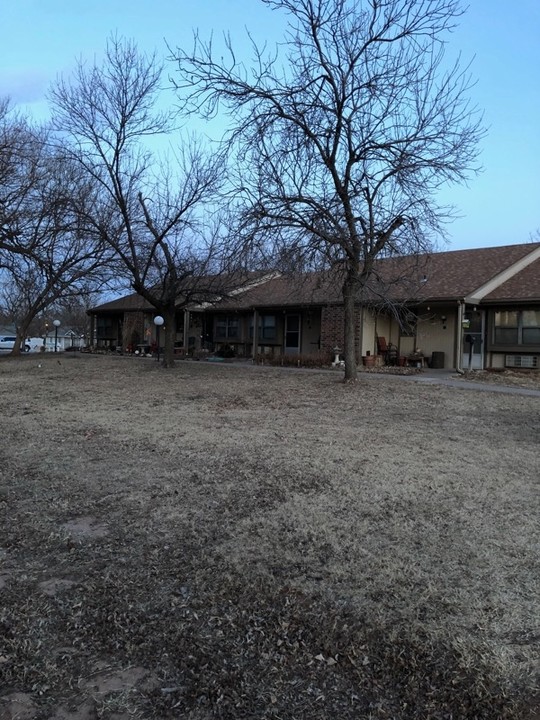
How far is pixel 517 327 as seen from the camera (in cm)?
1791

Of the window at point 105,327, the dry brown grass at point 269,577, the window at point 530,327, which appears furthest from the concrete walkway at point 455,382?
the window at point 105,327

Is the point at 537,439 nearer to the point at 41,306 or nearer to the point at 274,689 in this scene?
the point at 274,689

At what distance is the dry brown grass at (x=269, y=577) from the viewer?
2367mm

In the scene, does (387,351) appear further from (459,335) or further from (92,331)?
(92,331)

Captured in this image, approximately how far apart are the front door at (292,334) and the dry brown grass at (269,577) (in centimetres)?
1572

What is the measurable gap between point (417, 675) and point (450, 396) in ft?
32.1

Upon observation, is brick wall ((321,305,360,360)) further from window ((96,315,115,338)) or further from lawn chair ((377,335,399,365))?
window ((96,315,115,338))

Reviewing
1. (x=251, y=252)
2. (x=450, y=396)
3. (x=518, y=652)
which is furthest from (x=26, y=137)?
(x=518, y=652)

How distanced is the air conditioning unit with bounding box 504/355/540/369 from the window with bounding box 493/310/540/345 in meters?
0.47

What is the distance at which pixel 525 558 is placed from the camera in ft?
11.8

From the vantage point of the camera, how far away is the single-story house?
17.5 metres

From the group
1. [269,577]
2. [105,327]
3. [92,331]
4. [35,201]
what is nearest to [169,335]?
[35,201]

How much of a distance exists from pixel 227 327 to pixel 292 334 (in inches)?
171

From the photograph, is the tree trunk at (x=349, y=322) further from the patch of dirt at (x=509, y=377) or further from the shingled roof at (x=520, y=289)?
the shingled roof at (x=520, y=289)
